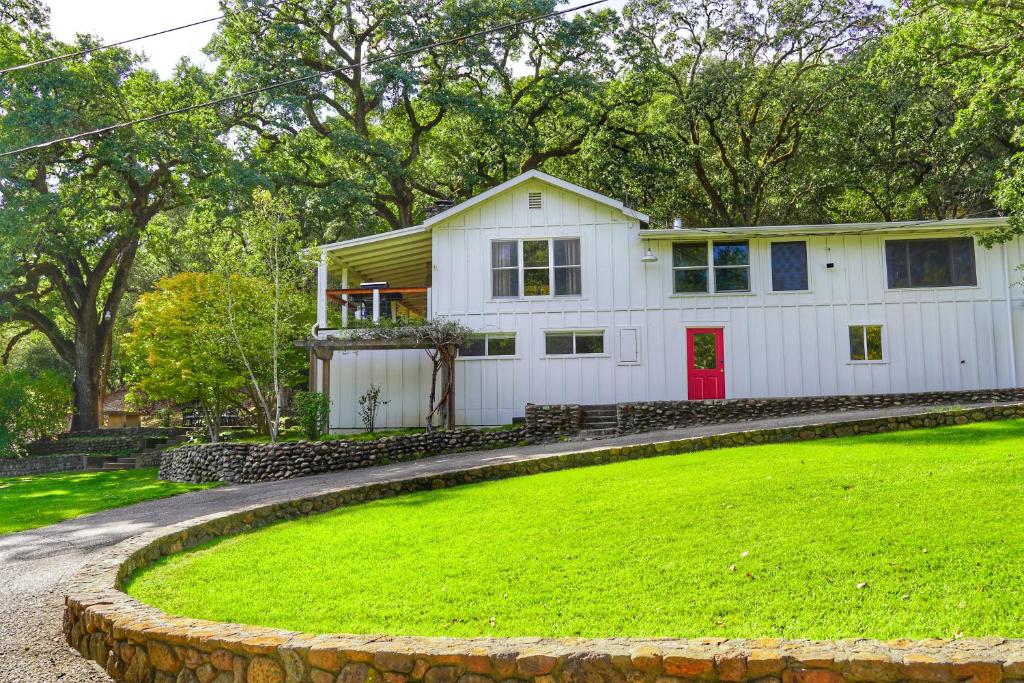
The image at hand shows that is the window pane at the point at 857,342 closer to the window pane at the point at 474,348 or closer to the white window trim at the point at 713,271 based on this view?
the white window trim at the point at 713,271

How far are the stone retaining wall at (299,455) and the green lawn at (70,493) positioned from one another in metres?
0.54

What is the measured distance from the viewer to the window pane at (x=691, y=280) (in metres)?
21.3

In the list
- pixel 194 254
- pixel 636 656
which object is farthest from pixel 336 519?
pixel 194 254

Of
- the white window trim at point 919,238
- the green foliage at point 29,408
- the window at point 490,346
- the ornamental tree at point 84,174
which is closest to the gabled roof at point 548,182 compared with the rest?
the window at point 490,346

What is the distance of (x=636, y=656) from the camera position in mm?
4250

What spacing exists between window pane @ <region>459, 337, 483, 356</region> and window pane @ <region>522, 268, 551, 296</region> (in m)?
1.76

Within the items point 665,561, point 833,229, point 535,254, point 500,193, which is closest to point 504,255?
point 535,254

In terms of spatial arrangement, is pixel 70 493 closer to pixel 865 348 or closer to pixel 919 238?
pixel 865 348

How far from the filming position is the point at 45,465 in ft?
78.8

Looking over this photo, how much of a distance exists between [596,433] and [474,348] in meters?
4.41

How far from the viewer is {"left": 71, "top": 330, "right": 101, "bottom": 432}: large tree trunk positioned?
98.9 feet

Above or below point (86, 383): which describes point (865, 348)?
above

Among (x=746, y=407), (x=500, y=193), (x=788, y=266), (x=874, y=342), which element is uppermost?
(x=500, y=193)

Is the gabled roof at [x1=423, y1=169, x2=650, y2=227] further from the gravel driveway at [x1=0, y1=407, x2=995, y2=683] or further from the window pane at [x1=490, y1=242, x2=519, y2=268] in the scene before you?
the gravel driveway at [x1=0, y1=407, x2=995, y2=683]
